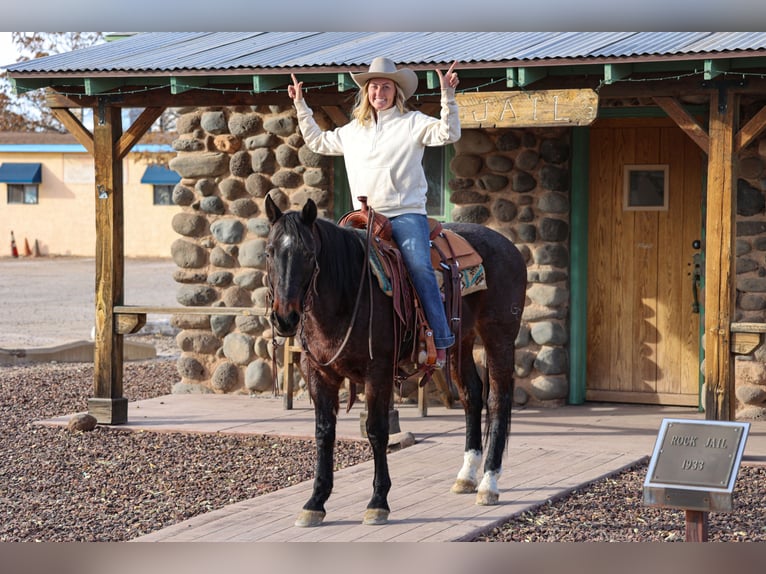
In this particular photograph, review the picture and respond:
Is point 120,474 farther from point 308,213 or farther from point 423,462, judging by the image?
point 308,213

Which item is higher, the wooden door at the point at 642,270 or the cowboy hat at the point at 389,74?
the cowboy hat at the point at 389,74

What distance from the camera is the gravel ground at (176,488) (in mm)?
5945

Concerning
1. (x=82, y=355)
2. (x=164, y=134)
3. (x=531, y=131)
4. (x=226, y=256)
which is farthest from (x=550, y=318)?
(x=164, y=134)

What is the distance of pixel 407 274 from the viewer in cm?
596

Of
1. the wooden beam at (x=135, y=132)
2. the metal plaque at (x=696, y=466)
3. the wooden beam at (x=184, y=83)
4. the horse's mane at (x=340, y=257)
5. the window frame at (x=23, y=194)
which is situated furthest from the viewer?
the window frame at (x=23, y=194)

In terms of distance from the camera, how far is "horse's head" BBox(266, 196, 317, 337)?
5.18 m

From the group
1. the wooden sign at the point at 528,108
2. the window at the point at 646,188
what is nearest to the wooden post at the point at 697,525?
the wooden sign at the point at 528,108

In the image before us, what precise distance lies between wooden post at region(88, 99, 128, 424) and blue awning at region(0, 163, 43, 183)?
29.3 meters

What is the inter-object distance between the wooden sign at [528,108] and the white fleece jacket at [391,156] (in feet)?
8.01

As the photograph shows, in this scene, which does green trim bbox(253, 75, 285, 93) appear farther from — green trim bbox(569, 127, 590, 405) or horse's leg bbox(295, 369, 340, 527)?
horse's leg bbox(295, 369, 340, 527)

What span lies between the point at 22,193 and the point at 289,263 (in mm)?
34840

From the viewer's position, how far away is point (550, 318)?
9906mm

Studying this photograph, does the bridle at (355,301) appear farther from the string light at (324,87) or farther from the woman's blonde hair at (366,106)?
the string light at (324,87)

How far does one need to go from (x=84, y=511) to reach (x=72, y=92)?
4101 millimetres
